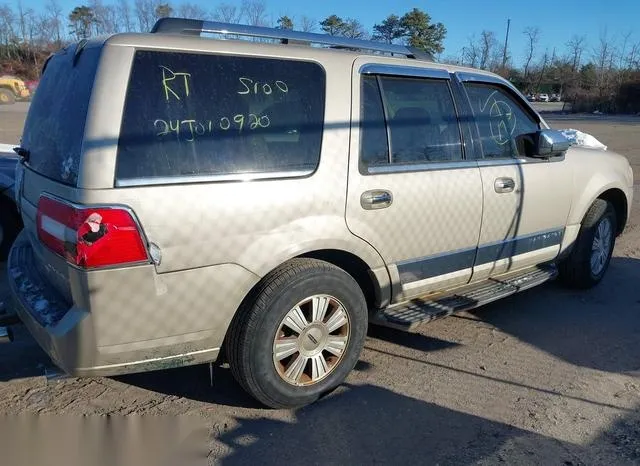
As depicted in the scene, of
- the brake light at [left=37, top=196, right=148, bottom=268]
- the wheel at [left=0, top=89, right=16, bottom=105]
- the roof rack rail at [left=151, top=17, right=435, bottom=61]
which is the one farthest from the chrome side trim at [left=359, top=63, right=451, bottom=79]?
the wheel at [left=0, top=89, right=16, bottom=105]

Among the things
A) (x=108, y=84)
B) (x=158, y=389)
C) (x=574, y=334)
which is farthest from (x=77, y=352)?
(x=574, y=334)

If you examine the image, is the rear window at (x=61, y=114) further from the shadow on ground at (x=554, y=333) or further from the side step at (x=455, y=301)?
the side step at (x=455, y=301)

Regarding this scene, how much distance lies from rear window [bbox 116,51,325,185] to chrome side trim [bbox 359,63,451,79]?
0.38 m

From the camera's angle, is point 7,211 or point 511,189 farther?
point 7,211

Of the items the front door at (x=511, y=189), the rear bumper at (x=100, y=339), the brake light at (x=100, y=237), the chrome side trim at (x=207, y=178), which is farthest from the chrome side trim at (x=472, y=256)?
the brake light at (x=100, y=237)

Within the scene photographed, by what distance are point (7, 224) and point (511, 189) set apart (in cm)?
482

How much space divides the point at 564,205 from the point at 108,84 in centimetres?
370

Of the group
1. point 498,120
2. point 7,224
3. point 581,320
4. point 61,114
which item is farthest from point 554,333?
point 7,224

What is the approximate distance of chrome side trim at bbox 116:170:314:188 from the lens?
8.44ft

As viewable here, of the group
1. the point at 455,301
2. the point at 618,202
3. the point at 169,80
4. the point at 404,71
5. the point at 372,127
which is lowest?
the point at 455,301

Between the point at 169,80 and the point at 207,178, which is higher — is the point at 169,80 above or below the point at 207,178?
above

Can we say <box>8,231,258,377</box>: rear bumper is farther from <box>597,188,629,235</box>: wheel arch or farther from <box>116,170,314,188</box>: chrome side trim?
<box>597,188,629,235</box>: wheel arch

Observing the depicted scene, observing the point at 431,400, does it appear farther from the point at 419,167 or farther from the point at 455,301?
the point at 419,167

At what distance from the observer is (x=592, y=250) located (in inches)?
202
